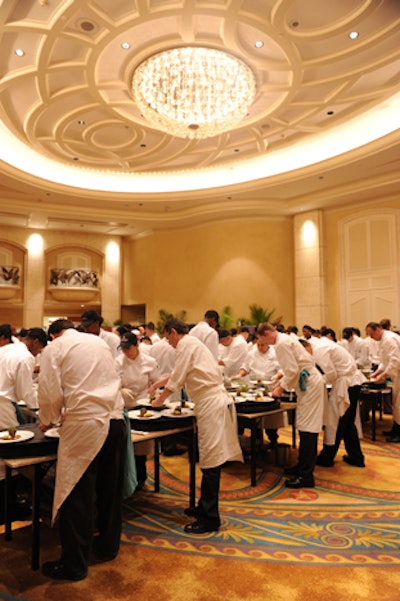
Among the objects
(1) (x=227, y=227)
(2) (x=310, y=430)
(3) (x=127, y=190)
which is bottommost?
(2) (x=310, y=430)

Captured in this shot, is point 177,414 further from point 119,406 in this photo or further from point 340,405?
point 340,405

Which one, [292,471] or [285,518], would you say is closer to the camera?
[285,518]

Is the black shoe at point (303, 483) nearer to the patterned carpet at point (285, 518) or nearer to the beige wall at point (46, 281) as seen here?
the patterned carpet at point (285, 518)

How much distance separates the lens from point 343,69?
7.05 meters

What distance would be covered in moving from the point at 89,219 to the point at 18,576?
11930 mm

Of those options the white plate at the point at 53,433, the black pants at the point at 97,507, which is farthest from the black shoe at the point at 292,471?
the white plate at the point at 53,433

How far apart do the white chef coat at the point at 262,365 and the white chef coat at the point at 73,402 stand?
12.3 ft

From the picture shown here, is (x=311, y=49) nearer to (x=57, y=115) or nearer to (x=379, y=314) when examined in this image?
(x=57, y=115)

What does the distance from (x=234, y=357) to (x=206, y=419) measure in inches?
138

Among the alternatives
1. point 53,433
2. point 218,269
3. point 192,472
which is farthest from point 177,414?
point 218,269

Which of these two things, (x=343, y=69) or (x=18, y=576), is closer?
Result: (x=18, y=576)

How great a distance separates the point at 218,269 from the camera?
13820mm

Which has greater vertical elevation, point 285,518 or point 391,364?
point 391,364

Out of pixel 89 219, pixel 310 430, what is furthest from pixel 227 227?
pixel 310 430
